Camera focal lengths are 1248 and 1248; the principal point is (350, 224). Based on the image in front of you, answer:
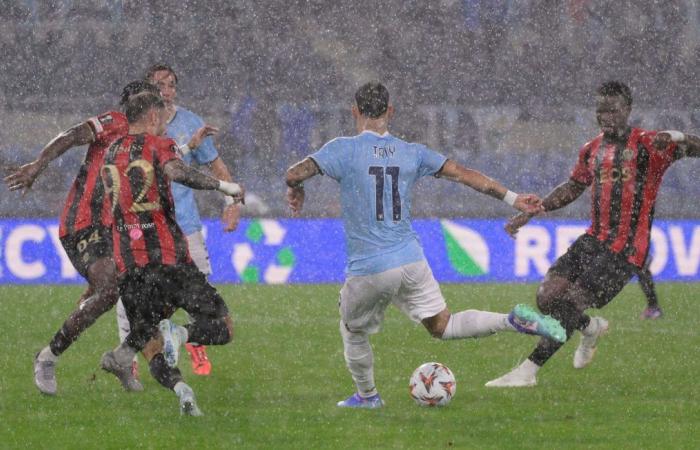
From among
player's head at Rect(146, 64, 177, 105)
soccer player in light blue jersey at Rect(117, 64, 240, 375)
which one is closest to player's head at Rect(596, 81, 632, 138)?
soccer player in light blue jersey at Rect(117, 64, 240, 375)

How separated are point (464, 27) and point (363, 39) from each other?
5.72 ft

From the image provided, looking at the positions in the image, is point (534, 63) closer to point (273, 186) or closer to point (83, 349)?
point (273, 186)

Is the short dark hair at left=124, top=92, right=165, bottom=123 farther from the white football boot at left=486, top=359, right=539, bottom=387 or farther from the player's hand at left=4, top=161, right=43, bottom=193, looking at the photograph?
the white football boot at left=486, top=359, right=539, bottom=387

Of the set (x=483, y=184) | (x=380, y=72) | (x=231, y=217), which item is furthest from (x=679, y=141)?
(x=380, y=72)

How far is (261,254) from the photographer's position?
14.5 meters

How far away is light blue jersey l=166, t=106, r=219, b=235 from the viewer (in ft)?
26.2

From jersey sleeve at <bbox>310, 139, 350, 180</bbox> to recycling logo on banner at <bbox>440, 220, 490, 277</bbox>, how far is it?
874 centimetres

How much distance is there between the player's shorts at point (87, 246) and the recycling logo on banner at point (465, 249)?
8.02 metres

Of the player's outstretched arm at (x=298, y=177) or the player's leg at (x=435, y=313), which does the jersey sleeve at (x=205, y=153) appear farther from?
Result: the player's leg at (x=435, y=313)

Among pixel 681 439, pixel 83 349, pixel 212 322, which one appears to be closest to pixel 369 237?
pixel 212 322

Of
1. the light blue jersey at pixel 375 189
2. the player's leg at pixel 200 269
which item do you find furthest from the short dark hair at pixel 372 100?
the player's leg at pixel 200 269

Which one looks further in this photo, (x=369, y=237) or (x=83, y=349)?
(x=83, y=349)

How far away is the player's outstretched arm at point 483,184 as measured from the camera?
20.2 ft

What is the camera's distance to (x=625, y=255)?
290 inches
